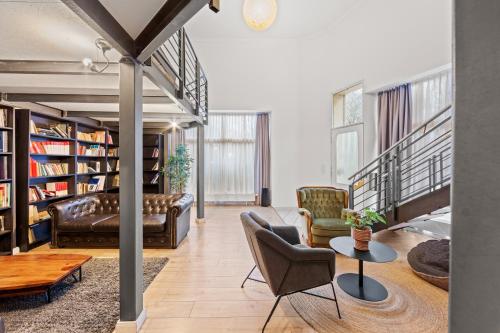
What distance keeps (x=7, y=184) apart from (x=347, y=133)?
6305 millimetres

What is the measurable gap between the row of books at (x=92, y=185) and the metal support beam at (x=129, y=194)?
144 inches

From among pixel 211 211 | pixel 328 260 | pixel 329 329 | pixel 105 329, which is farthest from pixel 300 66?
pixel 105 329

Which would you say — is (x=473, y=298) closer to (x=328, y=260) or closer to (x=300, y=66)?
(x=328, y=260)

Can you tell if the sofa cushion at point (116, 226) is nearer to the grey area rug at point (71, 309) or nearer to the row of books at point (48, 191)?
the grey area rug at point (71, 309)

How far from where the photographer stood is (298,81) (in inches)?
259

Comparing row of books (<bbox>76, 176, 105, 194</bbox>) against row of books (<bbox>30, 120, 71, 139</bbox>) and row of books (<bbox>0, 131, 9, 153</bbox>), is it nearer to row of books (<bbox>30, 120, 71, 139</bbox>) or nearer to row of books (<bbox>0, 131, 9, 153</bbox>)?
row of books (<bbox>30, 120, 71, 139</bbox>)

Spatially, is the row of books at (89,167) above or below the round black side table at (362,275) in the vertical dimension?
above

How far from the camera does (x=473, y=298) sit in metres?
0.40

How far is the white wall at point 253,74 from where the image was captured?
6543mm

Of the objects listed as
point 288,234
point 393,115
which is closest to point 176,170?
point 288,234

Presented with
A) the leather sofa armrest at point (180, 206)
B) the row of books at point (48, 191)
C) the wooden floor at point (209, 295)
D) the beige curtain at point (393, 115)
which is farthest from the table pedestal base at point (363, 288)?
the row of books at point (48, 191)

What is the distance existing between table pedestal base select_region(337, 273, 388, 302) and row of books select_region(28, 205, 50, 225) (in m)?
4.61

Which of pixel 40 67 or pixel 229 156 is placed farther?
pixel 229 156

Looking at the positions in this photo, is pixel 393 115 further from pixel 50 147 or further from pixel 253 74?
pixel 50 147
